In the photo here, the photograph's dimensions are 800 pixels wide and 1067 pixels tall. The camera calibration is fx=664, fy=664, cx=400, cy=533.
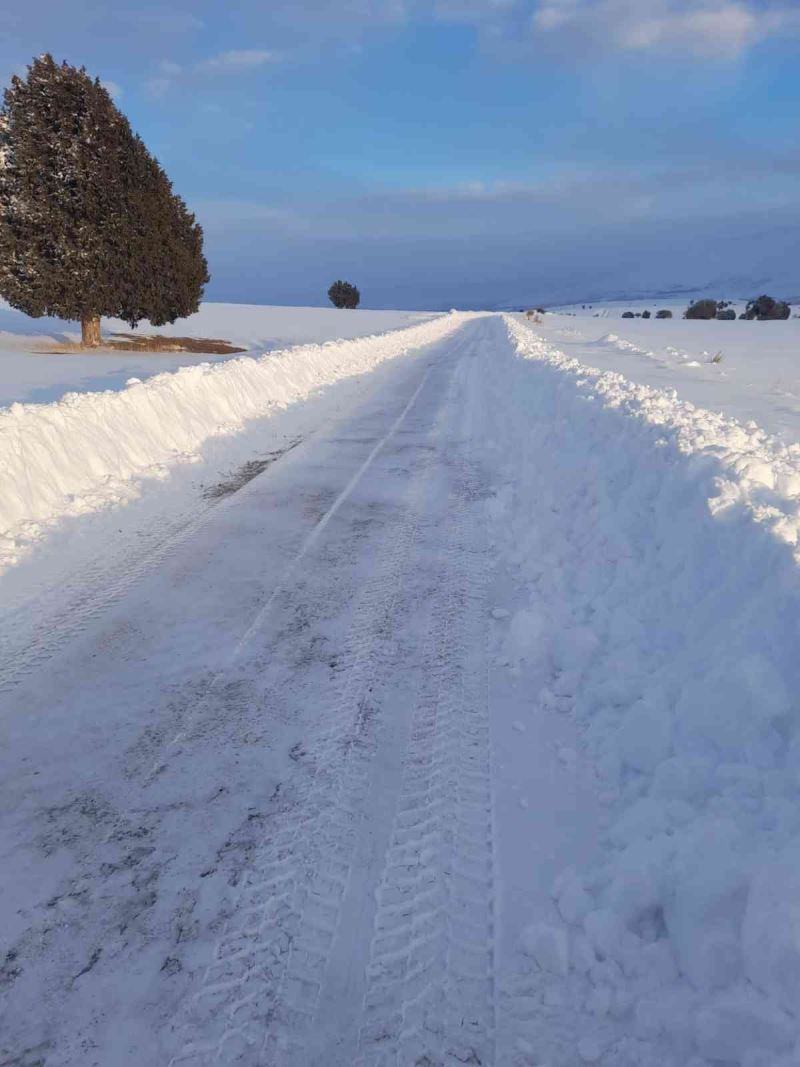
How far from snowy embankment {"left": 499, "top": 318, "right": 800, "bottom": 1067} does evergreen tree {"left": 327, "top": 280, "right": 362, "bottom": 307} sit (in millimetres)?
85201

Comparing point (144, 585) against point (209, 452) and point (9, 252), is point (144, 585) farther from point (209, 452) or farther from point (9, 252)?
point (9, 252)

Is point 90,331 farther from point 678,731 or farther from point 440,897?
point 440,897

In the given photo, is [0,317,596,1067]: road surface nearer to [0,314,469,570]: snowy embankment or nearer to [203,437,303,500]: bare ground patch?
[0,314,469,570]: snowy embankment

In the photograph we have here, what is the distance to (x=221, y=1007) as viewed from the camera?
2230mm

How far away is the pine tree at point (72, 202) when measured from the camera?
22953mm

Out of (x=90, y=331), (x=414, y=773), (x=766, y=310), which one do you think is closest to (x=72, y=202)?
(x=90, y=331)

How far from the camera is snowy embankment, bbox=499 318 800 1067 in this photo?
215 centimetres

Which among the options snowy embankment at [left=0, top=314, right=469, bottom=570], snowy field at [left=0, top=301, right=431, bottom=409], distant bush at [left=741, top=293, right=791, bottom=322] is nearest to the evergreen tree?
snowy field at [left=0, top=301, right=431, bottom=409]

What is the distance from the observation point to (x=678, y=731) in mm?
3258

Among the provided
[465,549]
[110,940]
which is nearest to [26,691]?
[110,940]

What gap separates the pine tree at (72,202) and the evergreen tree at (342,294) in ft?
201

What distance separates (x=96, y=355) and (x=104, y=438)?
1856cm

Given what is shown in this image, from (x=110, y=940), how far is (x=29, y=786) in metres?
1.08

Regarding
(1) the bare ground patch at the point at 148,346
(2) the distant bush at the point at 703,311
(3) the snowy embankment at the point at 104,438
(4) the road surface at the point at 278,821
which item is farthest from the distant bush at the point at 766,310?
(4) the road surface at the point at 278,821
